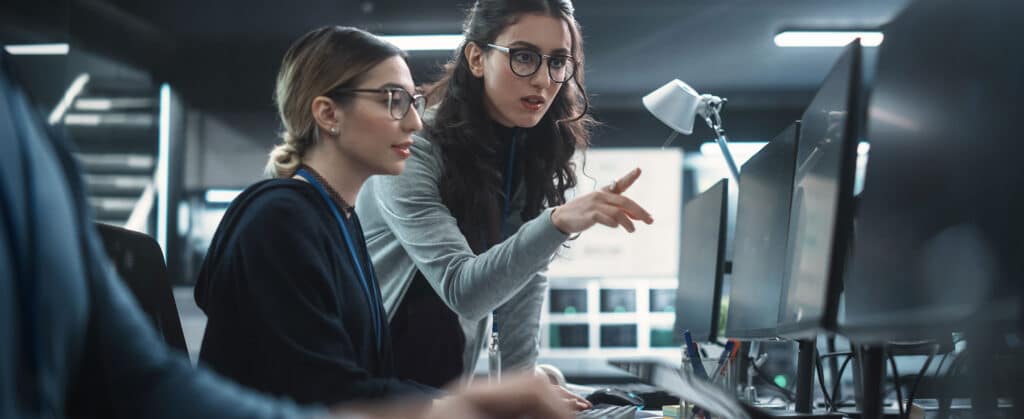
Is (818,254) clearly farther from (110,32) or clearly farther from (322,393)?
(110,32)

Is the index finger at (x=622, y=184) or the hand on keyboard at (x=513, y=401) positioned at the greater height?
the index finger at (x=622, y=184)

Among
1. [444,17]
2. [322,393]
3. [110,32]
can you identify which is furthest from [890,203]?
[110,32]

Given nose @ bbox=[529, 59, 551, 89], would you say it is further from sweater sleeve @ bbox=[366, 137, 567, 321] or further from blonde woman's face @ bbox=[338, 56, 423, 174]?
blonde woman's face @ bbox=[338, 56, 423, 174]

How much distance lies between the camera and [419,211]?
1.66 m

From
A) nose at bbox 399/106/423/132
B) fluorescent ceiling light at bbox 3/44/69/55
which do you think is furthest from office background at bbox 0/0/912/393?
nose at bbox 399/106/423/132

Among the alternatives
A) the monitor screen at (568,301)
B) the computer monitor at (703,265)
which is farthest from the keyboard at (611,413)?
the monitor screen at (568,301)

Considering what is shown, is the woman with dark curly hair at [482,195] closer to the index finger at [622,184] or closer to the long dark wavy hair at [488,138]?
the long dark wavy hair at [488,138]

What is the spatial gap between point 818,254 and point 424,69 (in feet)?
20.5

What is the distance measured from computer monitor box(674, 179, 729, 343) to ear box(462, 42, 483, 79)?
541 mm

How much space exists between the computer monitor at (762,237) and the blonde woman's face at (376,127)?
1.89 ft

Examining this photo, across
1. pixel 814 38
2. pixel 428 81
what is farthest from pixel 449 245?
pixel 428 81

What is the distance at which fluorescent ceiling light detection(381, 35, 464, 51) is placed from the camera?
629 cm

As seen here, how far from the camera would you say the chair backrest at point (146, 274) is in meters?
1.18

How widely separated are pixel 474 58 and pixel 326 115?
56cm
